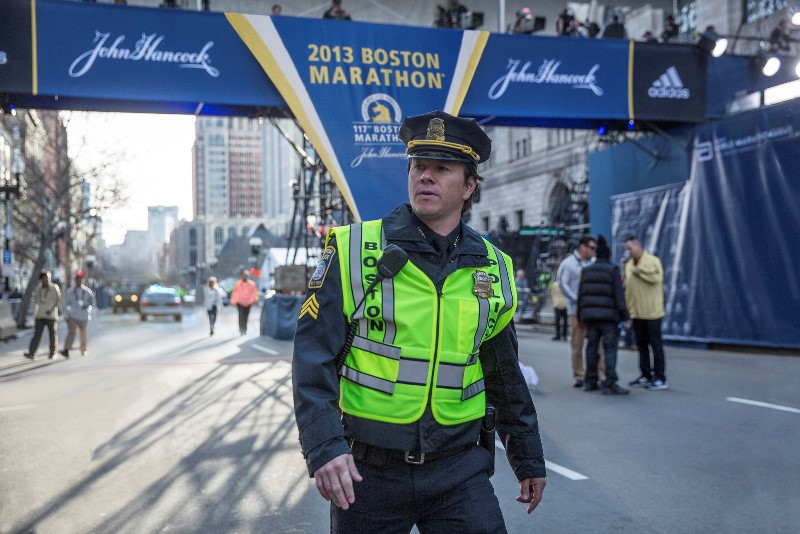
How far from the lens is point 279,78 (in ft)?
43.1

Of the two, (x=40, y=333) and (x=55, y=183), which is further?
(x=55, y=183)

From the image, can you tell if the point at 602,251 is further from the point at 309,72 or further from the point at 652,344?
the point at 309,72

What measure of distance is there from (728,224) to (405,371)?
48.8 feet

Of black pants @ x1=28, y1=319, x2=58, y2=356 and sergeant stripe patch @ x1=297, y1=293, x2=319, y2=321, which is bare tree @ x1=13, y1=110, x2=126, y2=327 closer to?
black pants @ x1=28, y1=319, x2=58, y2=356

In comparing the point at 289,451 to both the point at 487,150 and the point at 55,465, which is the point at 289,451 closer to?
the point at 55,465

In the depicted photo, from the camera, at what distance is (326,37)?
13.3 meters

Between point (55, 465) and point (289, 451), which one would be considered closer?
point (55, 465)

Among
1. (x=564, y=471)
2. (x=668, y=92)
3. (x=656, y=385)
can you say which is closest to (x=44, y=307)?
(x=656, y=385)

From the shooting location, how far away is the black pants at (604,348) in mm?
10477

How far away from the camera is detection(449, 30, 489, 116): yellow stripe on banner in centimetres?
1397

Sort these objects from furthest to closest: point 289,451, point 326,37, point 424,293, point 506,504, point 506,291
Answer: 1. point 326,37
2. point 289,451
3. point 506,504
4. point 506,291
5. point 424,293

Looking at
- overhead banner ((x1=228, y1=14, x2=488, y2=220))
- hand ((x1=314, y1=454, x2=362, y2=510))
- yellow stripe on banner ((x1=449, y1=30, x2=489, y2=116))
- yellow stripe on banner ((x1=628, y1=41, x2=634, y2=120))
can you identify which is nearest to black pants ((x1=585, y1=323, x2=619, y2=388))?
overhead banner ((x1=228, y1=14, x2=488, y2=220))

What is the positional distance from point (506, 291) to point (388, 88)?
1119 cm

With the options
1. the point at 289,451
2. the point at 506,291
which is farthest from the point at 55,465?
the point at 506,291
